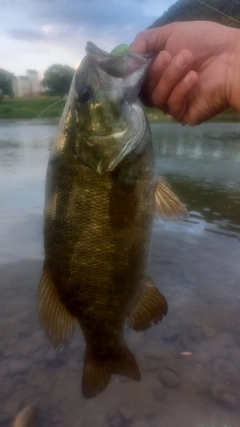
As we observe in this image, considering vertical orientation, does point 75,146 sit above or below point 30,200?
above

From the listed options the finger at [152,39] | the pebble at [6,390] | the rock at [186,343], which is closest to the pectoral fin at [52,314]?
the finger at [152,39]

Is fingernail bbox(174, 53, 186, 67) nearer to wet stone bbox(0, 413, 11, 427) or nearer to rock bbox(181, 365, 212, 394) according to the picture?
rock bbox(181, 365, 212, 394)

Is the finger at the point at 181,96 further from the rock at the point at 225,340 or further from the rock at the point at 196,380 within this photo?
A: the rock at the point at 225,340

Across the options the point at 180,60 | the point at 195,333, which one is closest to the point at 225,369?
the point at 195,333

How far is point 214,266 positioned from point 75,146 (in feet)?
17.5

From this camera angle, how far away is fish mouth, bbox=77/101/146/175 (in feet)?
6.10

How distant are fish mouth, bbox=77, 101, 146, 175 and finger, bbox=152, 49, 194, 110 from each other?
358 millimetres

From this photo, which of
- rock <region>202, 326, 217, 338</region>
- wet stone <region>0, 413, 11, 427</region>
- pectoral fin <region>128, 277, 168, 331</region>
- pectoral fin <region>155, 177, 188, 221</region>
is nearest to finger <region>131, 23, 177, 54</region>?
pectoral fin <region>155, 177, 188, 221</region>

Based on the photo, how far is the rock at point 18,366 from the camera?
4.35 meters

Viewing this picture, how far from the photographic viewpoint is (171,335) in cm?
496

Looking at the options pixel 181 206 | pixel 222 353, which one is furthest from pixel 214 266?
pixel 181 206

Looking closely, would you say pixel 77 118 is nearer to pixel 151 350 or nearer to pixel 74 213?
pixel 74 213

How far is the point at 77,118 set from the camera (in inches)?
74.6

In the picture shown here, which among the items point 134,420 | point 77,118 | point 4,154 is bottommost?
point 4,154
